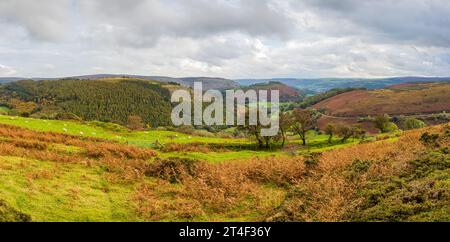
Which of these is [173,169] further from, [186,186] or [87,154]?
[87,154]

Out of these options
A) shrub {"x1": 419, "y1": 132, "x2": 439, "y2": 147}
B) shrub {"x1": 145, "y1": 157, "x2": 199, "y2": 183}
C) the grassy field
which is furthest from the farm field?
the grassy field

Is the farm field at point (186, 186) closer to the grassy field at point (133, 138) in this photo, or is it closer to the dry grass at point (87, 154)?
the dry grass at point (87, 154)

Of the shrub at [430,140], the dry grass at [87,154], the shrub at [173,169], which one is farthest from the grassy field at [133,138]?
the shrub at [430,140]

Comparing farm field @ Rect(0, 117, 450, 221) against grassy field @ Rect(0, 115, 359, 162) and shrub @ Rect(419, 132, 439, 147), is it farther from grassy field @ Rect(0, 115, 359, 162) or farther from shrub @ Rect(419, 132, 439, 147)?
grassy field @ Rect(0, 115, 359, 162)

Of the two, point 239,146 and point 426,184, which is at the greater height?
point 426,184

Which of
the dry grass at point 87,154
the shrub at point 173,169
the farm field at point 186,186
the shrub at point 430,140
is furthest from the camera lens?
the shrub at point 430,140

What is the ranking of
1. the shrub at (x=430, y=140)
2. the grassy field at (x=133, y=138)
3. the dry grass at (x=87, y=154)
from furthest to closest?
the grassy field at (x=133, y=138), the shrub at (x=430, y=140), the dry grass at (x=87, y=154)

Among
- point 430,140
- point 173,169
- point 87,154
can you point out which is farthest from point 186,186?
point 430,140

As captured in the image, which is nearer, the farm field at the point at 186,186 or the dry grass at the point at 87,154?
the farm field at the point at 186,186

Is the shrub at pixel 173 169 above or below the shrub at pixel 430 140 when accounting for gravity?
below

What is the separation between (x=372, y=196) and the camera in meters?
14.1
